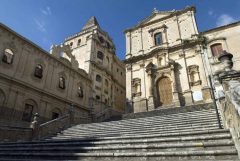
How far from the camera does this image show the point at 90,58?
29.7m

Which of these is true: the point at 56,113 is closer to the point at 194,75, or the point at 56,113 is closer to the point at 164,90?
the point at 164,90

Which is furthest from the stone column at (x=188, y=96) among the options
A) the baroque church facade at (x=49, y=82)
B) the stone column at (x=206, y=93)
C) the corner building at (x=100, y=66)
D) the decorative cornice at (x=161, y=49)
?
the corner building at (x=100, y=66)

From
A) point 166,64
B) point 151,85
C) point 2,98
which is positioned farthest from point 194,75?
point 2,98

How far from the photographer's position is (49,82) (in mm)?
20422

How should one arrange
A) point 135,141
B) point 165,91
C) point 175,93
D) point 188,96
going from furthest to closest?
point 165,91, point 175,93, point 188,96, point 135,141

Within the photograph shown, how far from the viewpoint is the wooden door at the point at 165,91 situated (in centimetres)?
2098

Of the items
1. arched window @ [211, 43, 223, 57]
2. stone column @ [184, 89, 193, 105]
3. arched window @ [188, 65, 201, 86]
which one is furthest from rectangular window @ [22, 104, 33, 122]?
arched window @ [211, 43, 223, 57]

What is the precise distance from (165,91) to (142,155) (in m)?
16.6

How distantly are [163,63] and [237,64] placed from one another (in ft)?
25.1

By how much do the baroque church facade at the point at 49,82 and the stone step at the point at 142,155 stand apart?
28.5 ft

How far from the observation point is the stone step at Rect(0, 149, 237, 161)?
4930 millimetres

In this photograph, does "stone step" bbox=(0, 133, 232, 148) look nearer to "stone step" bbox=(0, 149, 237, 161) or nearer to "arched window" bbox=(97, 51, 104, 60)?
"stone step" bbox=(0, 149, 237, 161)

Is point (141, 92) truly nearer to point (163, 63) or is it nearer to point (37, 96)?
point (163, 63)

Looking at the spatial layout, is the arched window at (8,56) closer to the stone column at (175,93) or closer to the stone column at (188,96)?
the stone column at (175,93)
